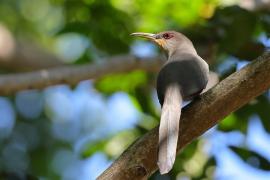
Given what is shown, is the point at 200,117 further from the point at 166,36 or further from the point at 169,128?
the point at 166,36

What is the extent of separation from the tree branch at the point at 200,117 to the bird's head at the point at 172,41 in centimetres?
105

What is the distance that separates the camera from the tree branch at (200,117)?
3.77 meters

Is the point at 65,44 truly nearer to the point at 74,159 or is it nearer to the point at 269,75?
the point at 74,159

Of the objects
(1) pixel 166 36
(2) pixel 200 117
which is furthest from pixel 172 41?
(2) pixel 200 117

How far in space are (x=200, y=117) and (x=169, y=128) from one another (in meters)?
0.23

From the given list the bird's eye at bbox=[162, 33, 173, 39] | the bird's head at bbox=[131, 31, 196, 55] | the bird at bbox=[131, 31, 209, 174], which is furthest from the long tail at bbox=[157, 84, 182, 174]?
the bird's eye at bbox=[162, 33, 173, 39]

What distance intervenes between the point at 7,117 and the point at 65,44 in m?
1.66

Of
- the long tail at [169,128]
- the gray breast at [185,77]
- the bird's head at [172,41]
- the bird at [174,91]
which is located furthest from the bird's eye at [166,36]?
the long tail at [169,128]

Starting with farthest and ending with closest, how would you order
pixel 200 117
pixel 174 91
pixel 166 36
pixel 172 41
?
pixel 166 36 < pixel 172 41 < pixel 174 91 < pixel 200 117

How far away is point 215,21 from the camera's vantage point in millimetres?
6047

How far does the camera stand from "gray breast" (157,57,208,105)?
12.9 feet

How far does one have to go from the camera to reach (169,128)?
12.0 feet

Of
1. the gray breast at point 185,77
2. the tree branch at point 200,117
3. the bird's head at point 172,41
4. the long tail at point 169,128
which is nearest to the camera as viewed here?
the long tail at point 169,128

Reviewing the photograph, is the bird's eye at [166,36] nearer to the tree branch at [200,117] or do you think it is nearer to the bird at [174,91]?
the bird at [174,91]
